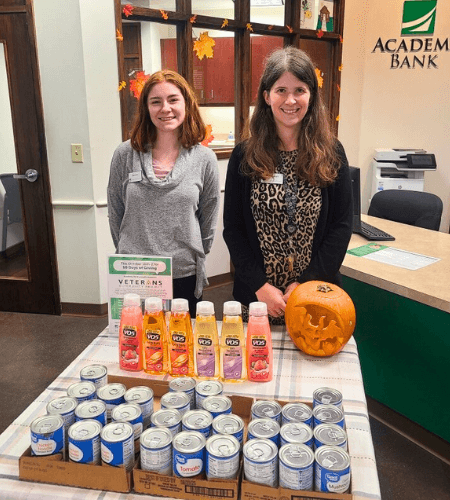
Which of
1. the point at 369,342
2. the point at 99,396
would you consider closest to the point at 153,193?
the point at 99,396

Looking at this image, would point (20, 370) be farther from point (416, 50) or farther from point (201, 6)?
point (416, 50)

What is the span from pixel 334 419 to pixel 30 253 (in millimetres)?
3074

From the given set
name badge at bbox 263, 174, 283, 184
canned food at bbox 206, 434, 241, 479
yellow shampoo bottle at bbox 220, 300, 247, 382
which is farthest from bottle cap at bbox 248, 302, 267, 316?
name badge at bbox 263, 174, 283, 184

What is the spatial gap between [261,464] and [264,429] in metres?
0.10

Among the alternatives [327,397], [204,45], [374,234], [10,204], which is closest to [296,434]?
[327,397]

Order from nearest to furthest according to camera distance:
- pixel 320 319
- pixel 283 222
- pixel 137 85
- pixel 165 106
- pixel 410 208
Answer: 1. pixel 320 319
2. pixel 283 222
3. pixel 165 106
4. pixel 410 208
5. pixel 137 85

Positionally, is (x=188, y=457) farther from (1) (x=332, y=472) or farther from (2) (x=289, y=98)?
(2) (x=289, y=98)

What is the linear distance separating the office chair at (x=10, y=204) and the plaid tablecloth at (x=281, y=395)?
2.36 meters

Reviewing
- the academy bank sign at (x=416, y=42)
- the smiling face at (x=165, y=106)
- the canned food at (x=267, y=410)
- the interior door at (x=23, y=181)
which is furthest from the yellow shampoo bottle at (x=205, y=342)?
the academy bank sign at (x=416, y=42)

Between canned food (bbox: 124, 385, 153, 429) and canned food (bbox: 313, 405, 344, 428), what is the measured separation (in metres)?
0.34

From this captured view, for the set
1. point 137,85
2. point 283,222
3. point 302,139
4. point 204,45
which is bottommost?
point 283,222

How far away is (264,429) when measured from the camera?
955 mm

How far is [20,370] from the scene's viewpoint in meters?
2.93

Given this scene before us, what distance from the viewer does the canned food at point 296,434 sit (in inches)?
36.0
